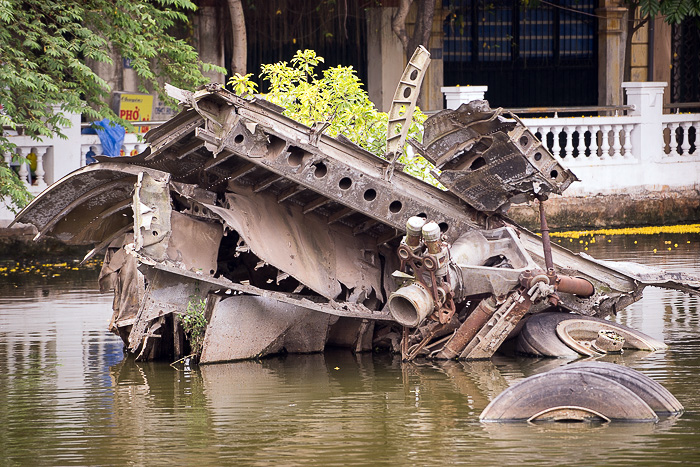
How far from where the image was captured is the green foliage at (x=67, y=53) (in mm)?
16000

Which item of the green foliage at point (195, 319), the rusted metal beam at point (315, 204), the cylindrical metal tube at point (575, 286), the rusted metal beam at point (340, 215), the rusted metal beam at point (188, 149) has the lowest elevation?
the green foliage at point (195, 319)

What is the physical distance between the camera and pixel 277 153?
10.2m

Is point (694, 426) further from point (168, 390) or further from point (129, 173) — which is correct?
point (129, 173)

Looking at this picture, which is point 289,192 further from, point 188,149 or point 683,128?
point 683,128

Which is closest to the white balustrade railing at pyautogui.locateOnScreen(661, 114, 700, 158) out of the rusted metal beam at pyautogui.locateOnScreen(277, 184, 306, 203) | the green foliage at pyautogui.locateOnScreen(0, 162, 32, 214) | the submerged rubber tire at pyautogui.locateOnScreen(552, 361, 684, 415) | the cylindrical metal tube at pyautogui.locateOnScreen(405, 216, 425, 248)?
the green foliage at pyautogui.locateOnScreen(0, 162, 32, 214)

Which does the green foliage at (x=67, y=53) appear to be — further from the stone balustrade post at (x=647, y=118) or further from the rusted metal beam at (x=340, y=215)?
the stone balustrade post at (x=647, y=118)

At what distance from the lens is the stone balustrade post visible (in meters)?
21.9

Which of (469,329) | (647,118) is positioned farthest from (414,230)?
(647,118)

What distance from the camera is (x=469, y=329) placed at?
10445mm

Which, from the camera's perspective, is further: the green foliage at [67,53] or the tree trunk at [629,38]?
the tree trunk at [629,38]

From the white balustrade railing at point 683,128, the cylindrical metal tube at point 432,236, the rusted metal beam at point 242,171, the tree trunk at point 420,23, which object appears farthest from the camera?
the white balustrade railing at point 683,128

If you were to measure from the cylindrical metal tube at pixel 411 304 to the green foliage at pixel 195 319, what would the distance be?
1.56m

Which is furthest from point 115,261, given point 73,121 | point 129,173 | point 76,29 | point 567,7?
point 567,7

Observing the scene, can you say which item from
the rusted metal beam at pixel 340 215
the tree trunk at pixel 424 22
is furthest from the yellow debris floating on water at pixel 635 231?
the rusted metal beam at pixel 340 215
